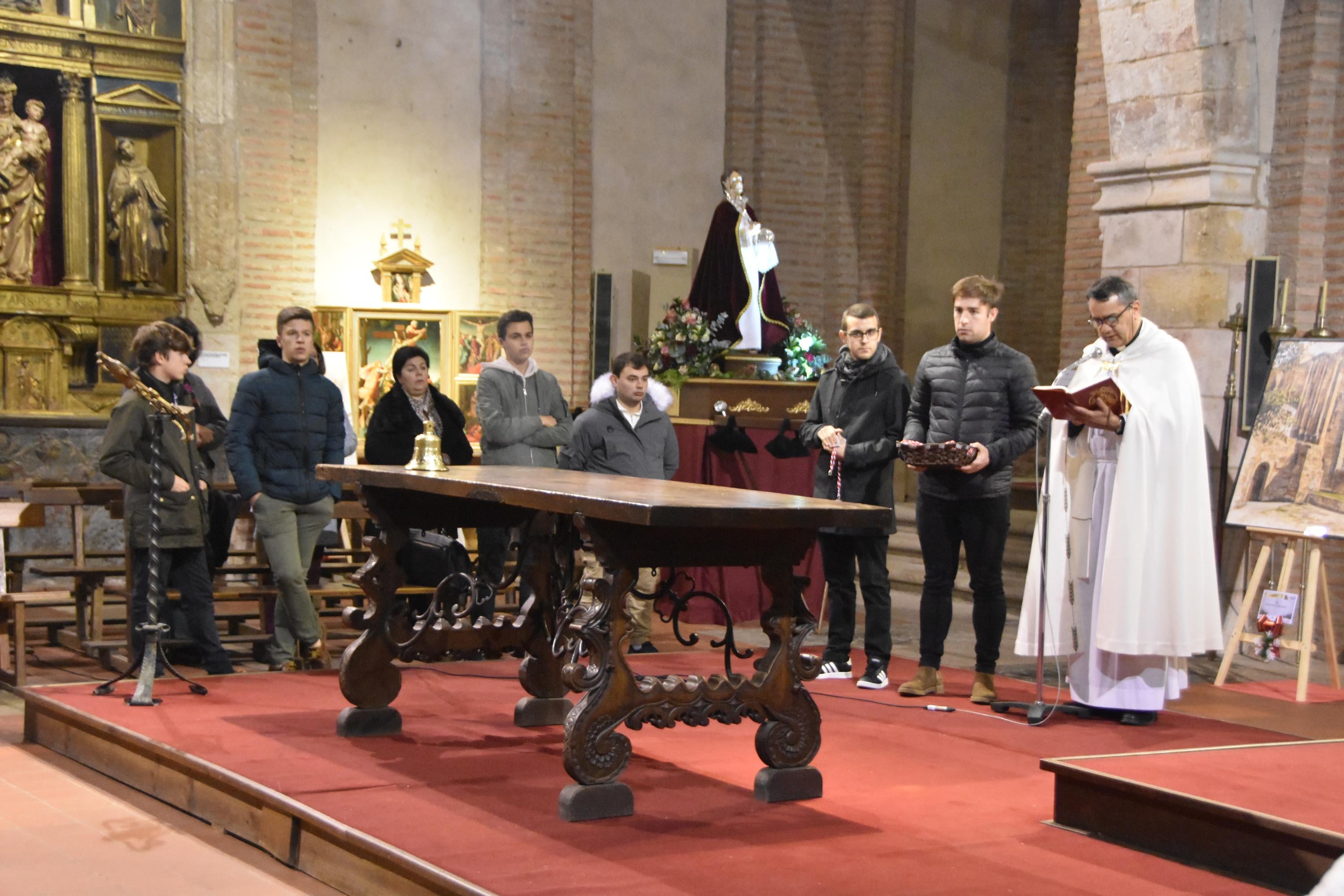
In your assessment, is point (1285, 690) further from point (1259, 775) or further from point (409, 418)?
point (409, 418)

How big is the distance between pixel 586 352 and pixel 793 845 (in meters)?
8.39

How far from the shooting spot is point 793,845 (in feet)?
12.6

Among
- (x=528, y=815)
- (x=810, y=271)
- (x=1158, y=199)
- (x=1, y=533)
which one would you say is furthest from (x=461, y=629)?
(x=810, y=271)

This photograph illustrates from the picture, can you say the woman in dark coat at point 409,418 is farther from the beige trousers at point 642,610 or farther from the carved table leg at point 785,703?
the carved table leg at point 785,703

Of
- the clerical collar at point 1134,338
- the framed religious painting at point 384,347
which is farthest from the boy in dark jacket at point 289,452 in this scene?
the framed religious painting at point 384,347

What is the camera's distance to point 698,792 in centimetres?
439

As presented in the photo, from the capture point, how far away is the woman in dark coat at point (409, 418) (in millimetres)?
6926

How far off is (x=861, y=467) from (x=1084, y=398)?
1.14 meters

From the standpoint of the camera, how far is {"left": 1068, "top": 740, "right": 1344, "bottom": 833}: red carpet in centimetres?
386

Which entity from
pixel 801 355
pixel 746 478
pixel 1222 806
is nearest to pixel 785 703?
pixel 1222 806

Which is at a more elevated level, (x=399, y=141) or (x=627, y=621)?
(x=399, y=141)

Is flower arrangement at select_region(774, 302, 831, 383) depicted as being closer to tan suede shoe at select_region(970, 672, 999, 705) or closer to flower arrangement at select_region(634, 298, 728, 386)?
flower arrangement at select_region(634, 298, 728, 386)

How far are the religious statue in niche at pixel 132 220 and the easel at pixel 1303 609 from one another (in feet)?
24.6

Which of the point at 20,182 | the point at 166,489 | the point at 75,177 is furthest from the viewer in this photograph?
the point at 75,177
